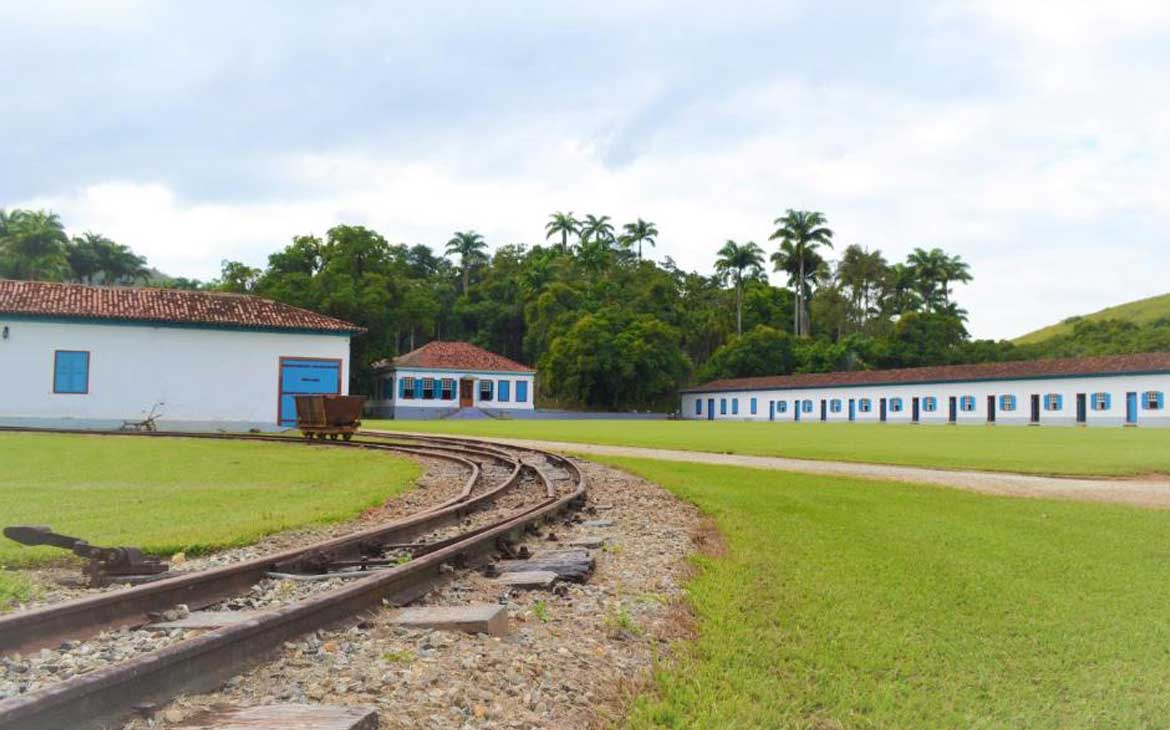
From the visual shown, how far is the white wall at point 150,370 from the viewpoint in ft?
92.3

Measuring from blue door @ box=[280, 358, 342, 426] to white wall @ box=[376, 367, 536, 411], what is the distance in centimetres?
2922

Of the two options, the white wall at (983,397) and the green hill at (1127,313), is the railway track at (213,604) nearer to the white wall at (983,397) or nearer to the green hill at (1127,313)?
the white wall at (983,397)

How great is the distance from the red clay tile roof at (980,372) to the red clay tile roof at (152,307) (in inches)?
1586

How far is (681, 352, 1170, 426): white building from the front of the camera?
4900cm

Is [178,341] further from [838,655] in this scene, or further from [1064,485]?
[838,655]

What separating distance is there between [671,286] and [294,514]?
7360cm

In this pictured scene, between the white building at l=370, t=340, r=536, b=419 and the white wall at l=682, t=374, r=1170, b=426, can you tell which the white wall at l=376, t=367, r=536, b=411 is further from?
the white wall at l=682, t=374, r=1170, b=426

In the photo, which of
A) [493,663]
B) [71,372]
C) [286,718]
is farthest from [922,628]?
[71,372]

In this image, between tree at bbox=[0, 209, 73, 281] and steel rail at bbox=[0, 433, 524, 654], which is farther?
tree at bbox=[0, 209, 73, 281]

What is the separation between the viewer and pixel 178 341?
29812 millimetres

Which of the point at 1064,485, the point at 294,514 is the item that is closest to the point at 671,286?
the point at 1064,485

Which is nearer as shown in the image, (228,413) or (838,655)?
(838,655)

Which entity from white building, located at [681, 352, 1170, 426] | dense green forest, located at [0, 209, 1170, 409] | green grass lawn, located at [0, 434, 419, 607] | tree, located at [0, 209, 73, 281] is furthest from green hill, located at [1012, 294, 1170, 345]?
green grass lawn, located at [0, 434, 419, 607]

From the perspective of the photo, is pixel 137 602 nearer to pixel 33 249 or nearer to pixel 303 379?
pixel 303 379
